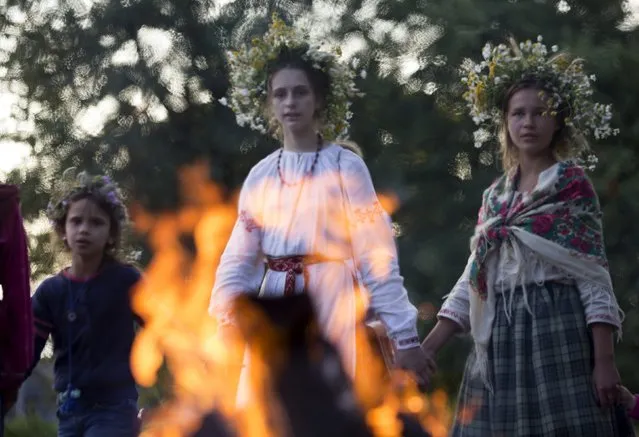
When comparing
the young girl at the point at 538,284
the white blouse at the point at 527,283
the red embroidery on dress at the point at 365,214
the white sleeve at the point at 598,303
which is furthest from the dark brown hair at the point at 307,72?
the white sleeve at the point at 598,303

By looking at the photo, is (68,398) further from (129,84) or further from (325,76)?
(129,84)

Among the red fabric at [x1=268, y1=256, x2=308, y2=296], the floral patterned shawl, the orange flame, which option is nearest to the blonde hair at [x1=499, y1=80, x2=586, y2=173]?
the floral patterned shawl

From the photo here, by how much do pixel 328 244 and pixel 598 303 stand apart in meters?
1.02

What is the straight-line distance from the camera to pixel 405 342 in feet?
15.0

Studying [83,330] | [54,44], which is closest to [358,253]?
[83,330]

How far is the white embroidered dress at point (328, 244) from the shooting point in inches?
184

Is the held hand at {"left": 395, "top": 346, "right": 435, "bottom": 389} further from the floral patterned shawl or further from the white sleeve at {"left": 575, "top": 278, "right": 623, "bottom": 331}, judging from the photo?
the white sleeve at {"left": 575, "top": 278, "right": 623, "bottom": 331}

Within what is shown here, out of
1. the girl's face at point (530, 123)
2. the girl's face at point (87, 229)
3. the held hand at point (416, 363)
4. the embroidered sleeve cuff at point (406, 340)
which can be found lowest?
the held hand at point (416, 363)

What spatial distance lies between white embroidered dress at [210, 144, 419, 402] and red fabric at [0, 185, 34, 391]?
30.4 inches

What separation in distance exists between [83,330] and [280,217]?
125 centimetres

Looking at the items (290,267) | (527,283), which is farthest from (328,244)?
(527,283)

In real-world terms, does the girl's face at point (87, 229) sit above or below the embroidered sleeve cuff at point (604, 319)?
above

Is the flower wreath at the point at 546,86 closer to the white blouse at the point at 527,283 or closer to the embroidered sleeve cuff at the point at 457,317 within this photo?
the white blouse at the point at 527,283

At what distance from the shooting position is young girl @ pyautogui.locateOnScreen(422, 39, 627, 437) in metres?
4.45
